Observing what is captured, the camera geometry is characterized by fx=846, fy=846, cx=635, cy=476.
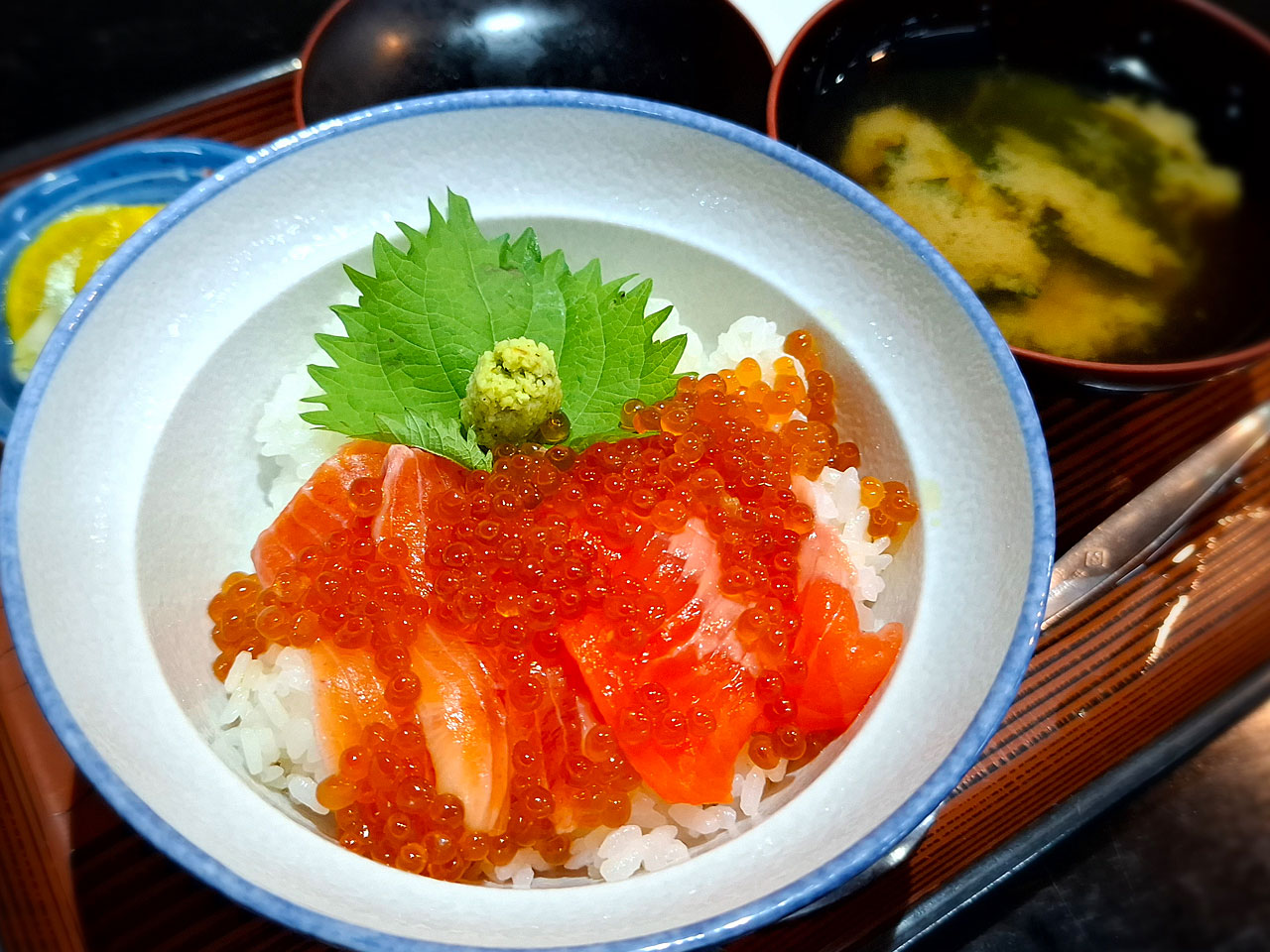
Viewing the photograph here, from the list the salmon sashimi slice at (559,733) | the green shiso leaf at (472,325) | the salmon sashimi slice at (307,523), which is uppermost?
the green shiso leaf at (472,325)

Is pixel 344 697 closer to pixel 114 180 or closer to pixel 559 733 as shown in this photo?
pixel 559 733

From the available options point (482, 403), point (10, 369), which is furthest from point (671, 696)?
point (10, 369)

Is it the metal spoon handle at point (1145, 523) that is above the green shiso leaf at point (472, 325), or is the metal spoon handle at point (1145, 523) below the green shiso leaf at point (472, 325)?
below

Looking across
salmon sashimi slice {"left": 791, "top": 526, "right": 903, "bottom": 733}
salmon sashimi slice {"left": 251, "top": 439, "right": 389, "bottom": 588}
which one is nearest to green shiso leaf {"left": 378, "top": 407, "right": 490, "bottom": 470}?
salmon sashimi slice {"left": 251, "top": 439, "right": 389, "bottom": 588}

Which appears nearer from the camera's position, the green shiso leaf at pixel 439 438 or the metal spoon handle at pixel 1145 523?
the green shiso leaf at pixel 439 438

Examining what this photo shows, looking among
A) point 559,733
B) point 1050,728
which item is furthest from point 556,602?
point 1050,728

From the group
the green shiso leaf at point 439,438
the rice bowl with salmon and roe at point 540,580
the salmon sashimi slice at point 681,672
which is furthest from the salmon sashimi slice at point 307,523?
the salmon sashimi slice at point 681,672

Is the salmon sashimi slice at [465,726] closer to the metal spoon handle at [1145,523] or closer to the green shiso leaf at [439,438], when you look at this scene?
the green shiso leaf at [439,438]

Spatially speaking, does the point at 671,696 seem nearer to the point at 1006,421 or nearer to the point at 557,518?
the point at 557,518

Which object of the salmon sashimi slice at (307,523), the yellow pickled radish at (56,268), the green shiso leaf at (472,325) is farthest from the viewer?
the yellow pickled radish at (56,268)
